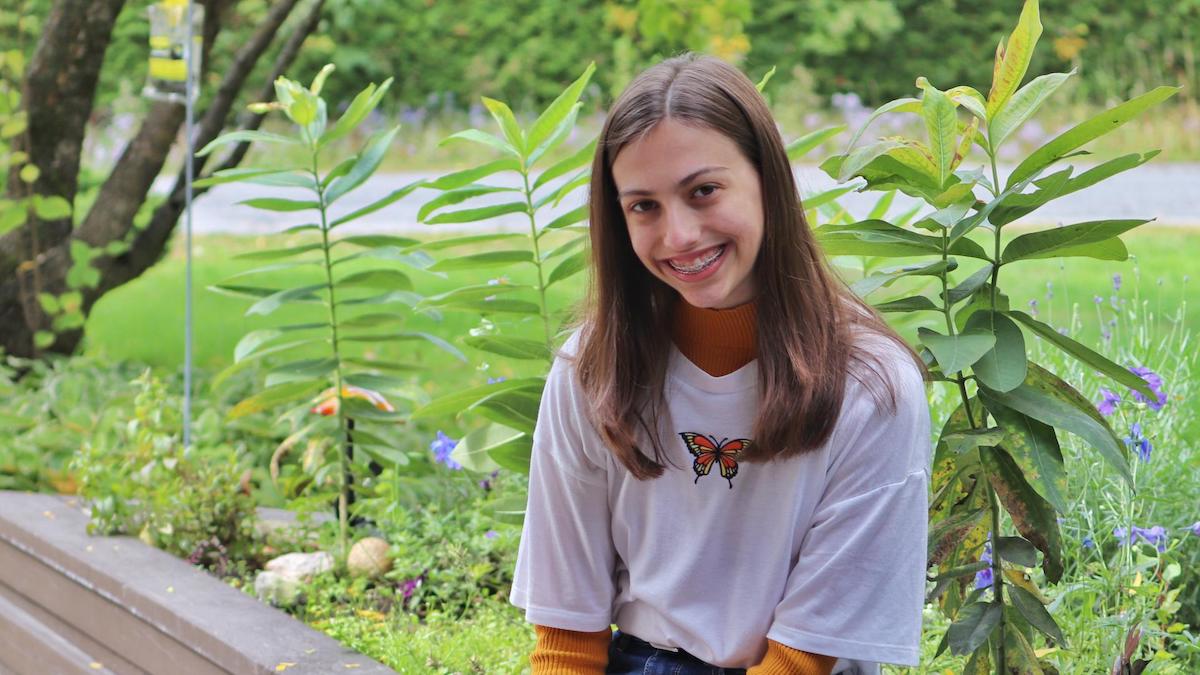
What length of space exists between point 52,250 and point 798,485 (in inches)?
161

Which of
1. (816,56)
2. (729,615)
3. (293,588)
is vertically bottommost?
(293,588)

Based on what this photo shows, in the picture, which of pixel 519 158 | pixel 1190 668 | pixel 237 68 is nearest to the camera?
pixel 1190 668

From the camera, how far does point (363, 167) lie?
324cm

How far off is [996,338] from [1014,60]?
35 cm

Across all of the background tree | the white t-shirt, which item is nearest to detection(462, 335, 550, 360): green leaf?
the white t-shirt

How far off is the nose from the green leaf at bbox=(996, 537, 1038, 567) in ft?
1.94

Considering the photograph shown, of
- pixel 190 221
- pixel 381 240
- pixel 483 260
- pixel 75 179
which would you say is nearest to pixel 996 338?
pixel 483 260

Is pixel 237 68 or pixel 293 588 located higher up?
pixel 237 68

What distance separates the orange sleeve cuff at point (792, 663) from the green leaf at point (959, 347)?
383 mm

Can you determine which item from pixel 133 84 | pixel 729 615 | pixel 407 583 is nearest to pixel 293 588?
pixel 407 583

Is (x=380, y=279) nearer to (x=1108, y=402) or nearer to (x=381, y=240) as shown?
(x=381, y=240)

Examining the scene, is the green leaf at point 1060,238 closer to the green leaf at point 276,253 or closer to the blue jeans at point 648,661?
the blue jeans at point 648,661

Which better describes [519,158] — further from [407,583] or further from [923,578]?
[923,578]

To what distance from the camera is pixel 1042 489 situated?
1801 mm
